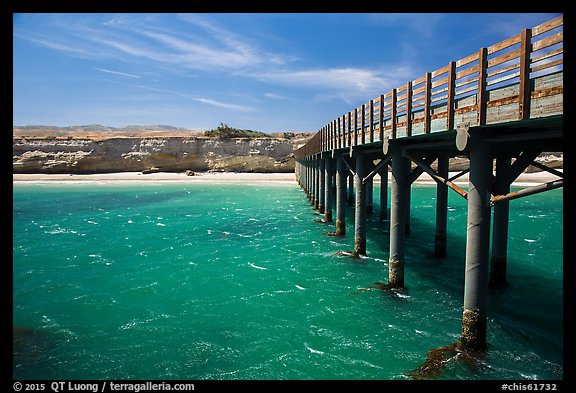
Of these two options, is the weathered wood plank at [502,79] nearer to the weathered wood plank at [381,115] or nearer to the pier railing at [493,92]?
the pier railing at [493,92]

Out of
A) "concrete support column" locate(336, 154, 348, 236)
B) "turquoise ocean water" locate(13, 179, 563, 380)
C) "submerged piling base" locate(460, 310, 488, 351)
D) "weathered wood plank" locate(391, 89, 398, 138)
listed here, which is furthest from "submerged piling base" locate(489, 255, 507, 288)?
"concrete support column" locate(336, 154, 348, 236)

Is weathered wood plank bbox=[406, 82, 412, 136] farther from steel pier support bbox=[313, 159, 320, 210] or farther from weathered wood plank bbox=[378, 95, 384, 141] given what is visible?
steel pier support bbox=[313, 159, 320, 210]

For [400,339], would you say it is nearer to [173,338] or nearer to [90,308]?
[173,338]

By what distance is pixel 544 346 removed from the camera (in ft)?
26.5

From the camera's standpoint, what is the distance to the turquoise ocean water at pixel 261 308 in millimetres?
7594

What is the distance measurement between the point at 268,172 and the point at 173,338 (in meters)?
65.8

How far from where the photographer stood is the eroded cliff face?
70.1 metres

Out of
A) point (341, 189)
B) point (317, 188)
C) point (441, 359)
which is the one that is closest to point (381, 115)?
point (441, 359)

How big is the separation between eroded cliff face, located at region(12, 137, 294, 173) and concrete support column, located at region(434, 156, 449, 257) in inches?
2346

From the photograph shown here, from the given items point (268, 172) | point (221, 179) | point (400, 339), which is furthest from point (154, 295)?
point (268, 172)

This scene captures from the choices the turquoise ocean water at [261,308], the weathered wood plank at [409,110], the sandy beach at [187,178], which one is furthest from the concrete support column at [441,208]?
the sandy beach at [187,178]

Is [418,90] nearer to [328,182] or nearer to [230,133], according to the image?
[328,182]
